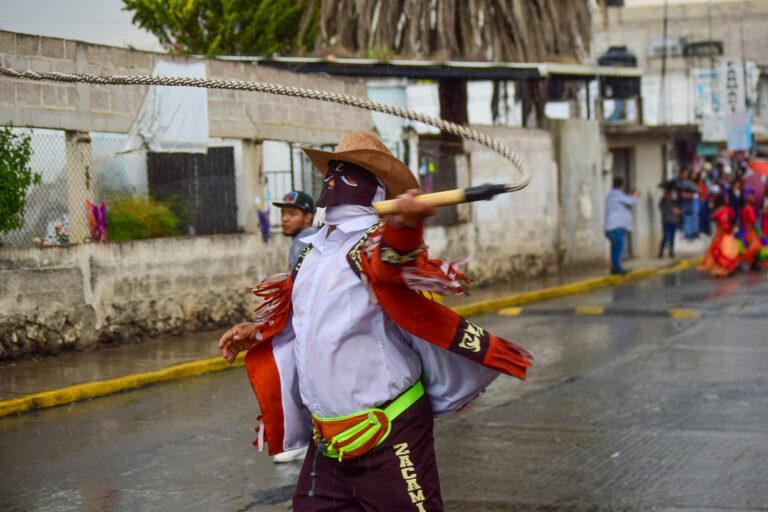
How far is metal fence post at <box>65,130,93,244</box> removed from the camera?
44.0 feet

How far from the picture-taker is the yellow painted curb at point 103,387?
32.9 feet

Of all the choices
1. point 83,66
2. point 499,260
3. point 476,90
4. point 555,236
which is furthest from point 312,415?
point 476,90

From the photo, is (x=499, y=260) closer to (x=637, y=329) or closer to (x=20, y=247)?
(x=637, y=329)

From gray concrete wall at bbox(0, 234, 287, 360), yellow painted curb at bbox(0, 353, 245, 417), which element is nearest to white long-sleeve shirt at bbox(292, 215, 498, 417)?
yellow painted curb at bbox(0, 353, 245, 417)

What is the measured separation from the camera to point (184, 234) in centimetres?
1520

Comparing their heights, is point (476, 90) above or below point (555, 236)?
above

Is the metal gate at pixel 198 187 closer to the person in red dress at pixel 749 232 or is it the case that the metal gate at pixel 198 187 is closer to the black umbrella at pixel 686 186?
the person in red dress at pixel 749 232

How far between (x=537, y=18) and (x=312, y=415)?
21991 millimetres

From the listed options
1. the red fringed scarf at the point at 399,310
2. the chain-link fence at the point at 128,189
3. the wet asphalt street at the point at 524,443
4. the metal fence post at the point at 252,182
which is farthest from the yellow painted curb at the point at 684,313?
the red fringed scarf at the point at 399,310

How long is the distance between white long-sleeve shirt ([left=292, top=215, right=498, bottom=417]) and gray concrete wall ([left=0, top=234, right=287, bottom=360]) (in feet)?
29.0

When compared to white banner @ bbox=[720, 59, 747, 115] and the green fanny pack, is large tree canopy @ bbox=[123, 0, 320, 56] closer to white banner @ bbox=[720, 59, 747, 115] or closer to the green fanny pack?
white banner @ bbox=[720, 59, 747, 115]

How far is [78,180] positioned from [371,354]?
1025cm

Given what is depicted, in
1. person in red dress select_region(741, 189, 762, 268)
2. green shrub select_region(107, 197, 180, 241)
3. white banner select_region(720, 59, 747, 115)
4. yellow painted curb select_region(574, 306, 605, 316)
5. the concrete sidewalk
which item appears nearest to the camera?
the concrete sidewalk

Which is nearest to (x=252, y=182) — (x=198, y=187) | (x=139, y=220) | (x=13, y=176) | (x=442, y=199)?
(x=198, y=187)
